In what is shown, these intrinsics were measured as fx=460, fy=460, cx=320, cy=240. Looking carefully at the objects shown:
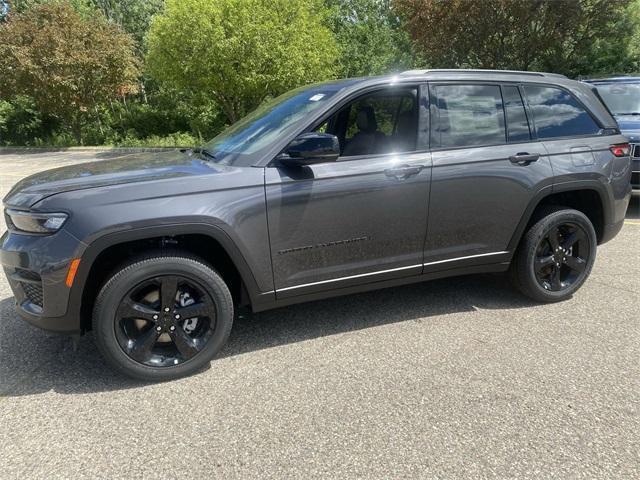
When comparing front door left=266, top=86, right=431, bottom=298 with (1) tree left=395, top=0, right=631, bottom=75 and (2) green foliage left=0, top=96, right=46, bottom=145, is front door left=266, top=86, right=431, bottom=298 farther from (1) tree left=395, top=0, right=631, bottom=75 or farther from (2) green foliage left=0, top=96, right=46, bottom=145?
(2) green foliage left=0, top=96, right=46, bottom=145

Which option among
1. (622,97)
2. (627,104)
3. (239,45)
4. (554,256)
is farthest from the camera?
(239,45)

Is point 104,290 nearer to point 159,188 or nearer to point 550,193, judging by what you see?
point 159,188

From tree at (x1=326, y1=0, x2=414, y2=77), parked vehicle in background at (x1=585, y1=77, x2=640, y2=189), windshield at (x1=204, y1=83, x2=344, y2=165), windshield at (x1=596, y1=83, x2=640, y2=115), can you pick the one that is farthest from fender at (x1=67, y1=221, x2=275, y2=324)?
tree at (x1=326, y1=0, x2=414, y2=77)

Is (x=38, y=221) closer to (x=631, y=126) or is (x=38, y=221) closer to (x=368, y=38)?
(x=631, y=126)

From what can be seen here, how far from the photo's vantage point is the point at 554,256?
3.76m

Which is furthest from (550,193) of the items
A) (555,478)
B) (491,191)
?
(555,478)

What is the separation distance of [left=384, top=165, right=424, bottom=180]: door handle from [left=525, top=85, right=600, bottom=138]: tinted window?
3.88 ft

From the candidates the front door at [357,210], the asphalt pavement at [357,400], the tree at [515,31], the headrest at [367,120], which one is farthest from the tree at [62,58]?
the front door at [357,210]

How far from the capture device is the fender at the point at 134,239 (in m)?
2.51

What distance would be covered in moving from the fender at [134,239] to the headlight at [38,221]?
20cm

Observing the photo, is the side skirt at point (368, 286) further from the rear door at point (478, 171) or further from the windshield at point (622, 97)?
the windshield at point (622, 97)

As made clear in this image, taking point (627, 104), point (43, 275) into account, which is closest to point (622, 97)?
point (627, 104)

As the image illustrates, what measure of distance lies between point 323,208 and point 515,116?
1.75 metres

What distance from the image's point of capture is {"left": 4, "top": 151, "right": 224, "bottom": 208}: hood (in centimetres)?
262
